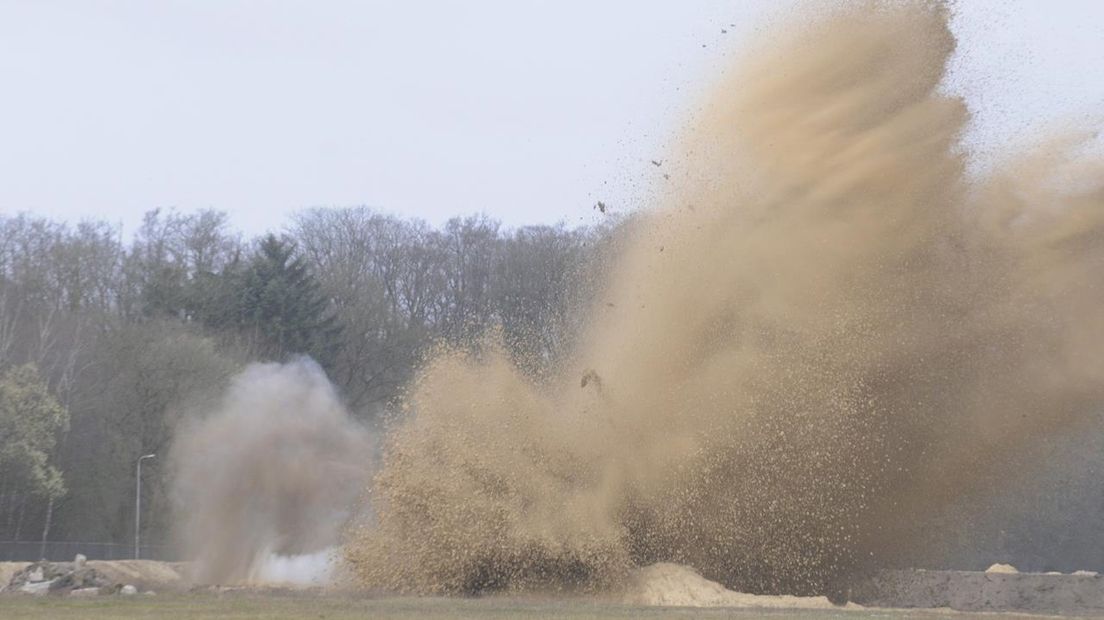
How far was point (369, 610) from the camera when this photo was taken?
92.0ft

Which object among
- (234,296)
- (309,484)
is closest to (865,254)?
(309,484)

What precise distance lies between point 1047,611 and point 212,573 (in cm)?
2448

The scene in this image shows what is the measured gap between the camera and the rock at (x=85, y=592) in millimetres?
36750

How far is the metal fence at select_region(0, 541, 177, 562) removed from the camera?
60.9m

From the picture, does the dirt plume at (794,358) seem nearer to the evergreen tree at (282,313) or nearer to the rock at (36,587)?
the rock at (36,587)

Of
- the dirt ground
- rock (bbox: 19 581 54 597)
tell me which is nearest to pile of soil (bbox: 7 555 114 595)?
rock (bbox: 19 581 54 597)

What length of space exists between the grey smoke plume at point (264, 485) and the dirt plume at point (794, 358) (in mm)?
9364

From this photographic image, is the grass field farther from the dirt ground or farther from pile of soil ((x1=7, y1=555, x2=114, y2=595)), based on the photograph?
pile of soil ((x1=7, y1=555, x2=114, y2=595))

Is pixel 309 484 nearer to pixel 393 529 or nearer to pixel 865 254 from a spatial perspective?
pixel 393 529

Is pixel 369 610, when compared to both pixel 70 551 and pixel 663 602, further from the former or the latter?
pixel 70 551

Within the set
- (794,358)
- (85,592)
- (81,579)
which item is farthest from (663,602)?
(81,579)

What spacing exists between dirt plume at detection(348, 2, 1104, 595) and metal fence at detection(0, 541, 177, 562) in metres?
31.9

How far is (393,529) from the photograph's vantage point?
34938 mm

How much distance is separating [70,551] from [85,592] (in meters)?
28.2
